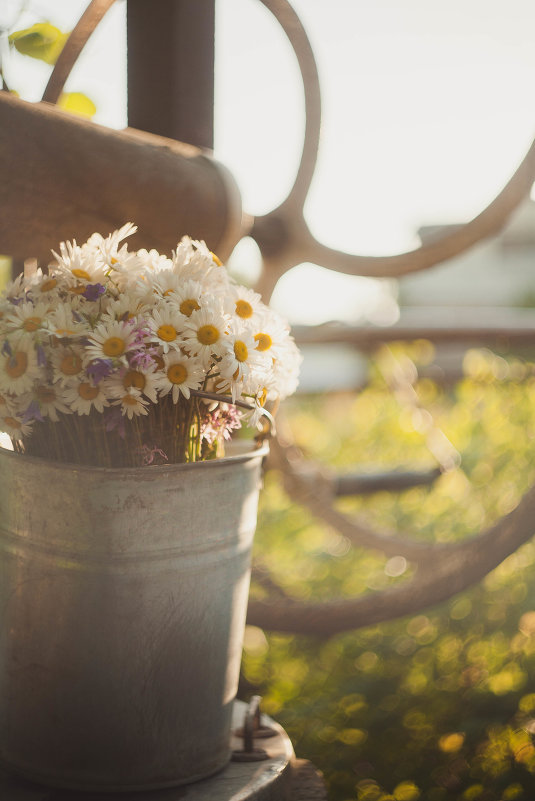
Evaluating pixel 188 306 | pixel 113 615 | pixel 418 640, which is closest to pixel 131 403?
pixel 188 306

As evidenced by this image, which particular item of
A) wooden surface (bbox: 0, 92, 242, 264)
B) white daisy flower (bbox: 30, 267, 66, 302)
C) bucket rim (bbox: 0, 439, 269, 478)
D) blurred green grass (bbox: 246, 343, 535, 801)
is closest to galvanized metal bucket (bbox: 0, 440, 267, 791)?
bucket rim (bbox: 0, 439, 269, 478)

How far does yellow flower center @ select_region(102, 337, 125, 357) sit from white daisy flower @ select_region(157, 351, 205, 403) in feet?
0.17

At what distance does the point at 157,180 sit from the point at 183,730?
75 centimetres

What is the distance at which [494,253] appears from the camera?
20.9 metres

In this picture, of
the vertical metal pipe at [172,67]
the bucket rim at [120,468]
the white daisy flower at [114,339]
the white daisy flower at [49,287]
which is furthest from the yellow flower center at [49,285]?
the vertical metal pipe at [172,67]

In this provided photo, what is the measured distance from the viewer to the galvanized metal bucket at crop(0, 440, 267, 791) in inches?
37.6

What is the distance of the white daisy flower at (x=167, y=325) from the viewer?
89 centimetres

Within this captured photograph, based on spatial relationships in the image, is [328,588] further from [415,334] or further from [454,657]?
[415,334]

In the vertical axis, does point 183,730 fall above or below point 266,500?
above

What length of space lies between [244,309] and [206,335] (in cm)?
11

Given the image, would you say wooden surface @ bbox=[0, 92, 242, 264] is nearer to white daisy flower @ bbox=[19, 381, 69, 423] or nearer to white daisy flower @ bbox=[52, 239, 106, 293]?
white daisy flower @ bbox=[52, 239, 106, 293]

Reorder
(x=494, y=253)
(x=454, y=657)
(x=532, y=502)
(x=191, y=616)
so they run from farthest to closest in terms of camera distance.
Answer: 1. (x=494, y=253)
2. (x=454, y=657)
3. (x=532, y=502)
4. (x=191, y=616)

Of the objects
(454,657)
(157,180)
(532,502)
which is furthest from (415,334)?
(157,180)

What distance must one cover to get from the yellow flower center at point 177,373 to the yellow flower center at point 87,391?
0.09 meters
